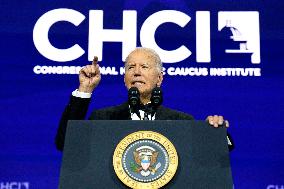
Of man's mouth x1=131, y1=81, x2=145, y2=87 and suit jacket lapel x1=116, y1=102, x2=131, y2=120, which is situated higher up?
man's mouth x1=131, y1=81, x2=145, y2=87

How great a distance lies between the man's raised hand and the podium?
26 centimetres

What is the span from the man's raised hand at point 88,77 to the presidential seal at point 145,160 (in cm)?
35

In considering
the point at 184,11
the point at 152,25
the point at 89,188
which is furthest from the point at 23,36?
the point at 89,188

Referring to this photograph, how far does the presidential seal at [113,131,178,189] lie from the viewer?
1.26 m

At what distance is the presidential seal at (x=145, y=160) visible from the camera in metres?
1.26

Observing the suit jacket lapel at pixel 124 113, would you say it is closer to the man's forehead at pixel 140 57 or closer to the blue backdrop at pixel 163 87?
the man's forehead at pixel 140 57

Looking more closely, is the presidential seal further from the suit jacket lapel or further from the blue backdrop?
the blue backdrop

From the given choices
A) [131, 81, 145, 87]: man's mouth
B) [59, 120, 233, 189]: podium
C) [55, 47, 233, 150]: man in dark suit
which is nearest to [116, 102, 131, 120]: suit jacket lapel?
[55, 47, 233, 150]: man in dark suit

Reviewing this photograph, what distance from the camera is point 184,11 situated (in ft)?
9.78

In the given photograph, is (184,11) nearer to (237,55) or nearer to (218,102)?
(237,55)

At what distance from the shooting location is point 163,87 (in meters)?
2.86

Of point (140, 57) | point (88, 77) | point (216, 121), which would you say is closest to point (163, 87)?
point (140, 57)

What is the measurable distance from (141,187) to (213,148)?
240mm

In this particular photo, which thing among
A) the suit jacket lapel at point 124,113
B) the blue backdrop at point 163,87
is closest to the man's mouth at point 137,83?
the suit jacket lapel at point 124,113
